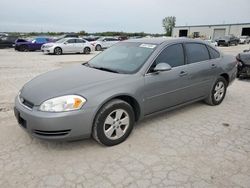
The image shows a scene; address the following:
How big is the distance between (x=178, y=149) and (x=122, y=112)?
3.14 ft

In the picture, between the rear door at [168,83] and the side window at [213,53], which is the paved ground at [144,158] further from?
the side window at [213,53]

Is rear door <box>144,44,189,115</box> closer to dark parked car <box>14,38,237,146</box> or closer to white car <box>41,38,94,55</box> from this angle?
dark parked car <box>14,38,237,146</box>

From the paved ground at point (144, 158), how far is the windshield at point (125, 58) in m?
1.07

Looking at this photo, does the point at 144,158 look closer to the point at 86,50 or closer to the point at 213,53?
the point at 213,53

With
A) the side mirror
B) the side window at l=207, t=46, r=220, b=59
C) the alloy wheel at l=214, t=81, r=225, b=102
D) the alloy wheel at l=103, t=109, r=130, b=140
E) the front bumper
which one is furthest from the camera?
the alloy wheel at l=214, t=81, r=225, b=102

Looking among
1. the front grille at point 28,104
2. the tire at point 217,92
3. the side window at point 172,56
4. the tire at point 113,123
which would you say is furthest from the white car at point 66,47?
the tire at point 113,123

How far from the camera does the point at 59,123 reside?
287 centimetres

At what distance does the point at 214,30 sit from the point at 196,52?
62668 millimetres

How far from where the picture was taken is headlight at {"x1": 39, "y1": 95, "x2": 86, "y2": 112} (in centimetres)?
291

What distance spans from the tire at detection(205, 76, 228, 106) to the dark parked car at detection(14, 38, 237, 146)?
121 mm

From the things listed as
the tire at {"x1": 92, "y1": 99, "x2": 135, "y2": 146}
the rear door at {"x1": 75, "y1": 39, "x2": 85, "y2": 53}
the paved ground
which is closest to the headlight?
the tire at {"x1": 92, "y1": 99, "x2": 135, "y2": 146}

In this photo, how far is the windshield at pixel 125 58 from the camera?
12.2 ft

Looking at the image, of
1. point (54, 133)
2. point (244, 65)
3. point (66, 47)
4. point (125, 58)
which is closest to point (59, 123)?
point (54, 133)

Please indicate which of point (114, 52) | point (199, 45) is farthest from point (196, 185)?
point (199, 45)
